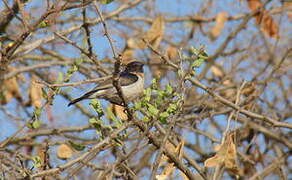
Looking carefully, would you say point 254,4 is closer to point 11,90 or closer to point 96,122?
point 11,90

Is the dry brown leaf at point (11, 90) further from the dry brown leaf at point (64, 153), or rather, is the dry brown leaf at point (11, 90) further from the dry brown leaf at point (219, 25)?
the dry brown leaf at point (219, 25)

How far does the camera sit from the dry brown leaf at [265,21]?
8234mm

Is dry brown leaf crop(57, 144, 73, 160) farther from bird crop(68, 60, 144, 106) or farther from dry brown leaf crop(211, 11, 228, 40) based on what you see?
dry brown leaf crop(211, 11, 228, 40)

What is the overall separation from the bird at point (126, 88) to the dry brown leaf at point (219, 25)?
2112 millimetres

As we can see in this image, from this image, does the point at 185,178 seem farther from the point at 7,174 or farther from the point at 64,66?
the point at 64,66

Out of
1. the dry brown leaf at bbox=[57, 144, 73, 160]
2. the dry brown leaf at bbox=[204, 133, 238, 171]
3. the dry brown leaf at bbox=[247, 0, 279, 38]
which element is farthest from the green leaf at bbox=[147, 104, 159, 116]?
the dry brown leaf at bbox=[247, 0, 279, 38]

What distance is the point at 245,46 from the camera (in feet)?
29.8

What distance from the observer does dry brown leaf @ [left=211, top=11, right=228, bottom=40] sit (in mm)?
9016

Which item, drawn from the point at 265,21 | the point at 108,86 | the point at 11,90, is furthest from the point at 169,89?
the point at 265,21

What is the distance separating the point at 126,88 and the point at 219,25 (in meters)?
3.00

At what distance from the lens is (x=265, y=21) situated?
8.49 metres

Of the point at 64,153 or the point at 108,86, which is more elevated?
the point at 108,86

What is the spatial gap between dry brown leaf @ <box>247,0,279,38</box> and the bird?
1.99m

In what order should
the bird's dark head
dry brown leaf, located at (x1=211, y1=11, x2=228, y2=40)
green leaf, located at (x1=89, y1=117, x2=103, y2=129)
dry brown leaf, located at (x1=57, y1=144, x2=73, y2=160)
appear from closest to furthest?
green leaf, located at (x1=89, y1=117, x2=103, y2=129) < dry brown leaf, located at (x1=57, y1=144, x2=73, y2=160) < the bird's dark head < dry brown leaf, located at (x1=211, y1=11, x2=228, y2=40)
